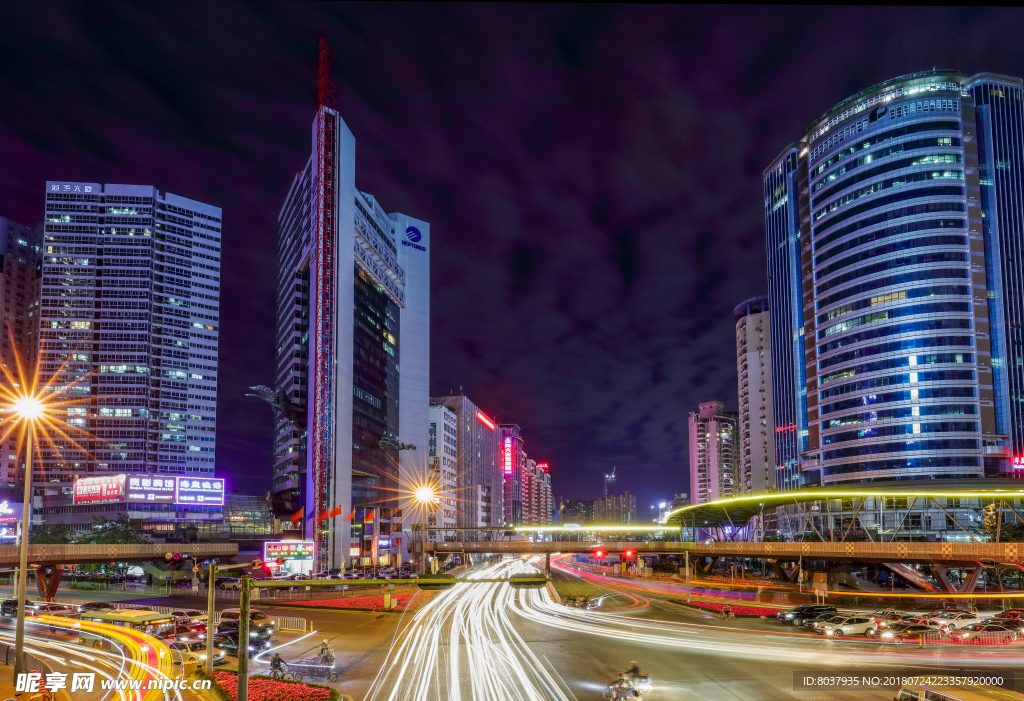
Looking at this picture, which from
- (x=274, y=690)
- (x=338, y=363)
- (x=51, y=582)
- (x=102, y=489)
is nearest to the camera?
(x=274, y=690)

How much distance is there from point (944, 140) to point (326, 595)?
139757 millimetres

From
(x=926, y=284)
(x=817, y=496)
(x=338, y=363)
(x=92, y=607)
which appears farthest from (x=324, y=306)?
(x=926, y=284)

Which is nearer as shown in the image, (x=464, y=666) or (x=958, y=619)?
(x=464, y=666)

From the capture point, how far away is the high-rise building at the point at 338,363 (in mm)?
138750

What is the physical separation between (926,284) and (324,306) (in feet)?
378

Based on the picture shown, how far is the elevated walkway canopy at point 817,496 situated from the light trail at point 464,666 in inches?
1449

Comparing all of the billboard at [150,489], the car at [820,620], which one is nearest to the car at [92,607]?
the billboard at [150,489]

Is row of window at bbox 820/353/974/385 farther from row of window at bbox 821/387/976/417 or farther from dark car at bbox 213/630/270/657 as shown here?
dark car at bbox 213/630/270/657

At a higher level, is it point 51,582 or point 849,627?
point 849,627

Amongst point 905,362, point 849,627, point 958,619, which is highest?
point 905,362

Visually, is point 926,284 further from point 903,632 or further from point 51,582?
point 51,582

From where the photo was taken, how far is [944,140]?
472 feet

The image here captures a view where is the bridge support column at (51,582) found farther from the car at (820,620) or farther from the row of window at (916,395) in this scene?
the row of window at (916,395)

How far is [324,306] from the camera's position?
140m
